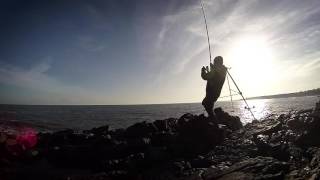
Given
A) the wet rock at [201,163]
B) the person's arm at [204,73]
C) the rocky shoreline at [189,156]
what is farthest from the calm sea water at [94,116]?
the wet rock at [201,163]

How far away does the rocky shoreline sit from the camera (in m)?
8.45

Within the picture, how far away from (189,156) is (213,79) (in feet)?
17.1

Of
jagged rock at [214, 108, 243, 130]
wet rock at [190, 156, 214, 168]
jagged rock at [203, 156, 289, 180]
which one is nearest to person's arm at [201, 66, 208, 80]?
jagged rock at [214, 108, 243, 130]

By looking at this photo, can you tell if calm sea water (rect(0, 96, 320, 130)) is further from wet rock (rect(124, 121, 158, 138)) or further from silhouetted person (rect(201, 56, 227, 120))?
wet rock (rect(124, 121, 158, 138))

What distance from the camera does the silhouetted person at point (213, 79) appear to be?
1574 cm

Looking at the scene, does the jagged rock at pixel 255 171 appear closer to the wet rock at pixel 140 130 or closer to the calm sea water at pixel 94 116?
the calm sea water at pixel 94 116

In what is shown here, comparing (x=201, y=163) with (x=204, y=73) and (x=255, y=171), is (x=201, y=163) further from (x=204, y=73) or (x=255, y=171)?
(x=204, y=73)

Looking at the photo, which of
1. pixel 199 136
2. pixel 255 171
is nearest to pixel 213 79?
pixel 199 136

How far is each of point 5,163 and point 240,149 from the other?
32.3 feet

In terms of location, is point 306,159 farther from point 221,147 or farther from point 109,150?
point 109,150

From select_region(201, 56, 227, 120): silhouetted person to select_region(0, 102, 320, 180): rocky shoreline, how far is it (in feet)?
3.53

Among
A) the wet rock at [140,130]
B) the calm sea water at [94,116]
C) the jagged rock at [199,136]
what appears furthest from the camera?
the calm sea water at [94,116]

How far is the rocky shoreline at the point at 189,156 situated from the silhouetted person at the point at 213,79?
A: 3.53ft

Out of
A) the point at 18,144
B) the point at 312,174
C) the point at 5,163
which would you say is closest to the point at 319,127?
the point at 312,174
